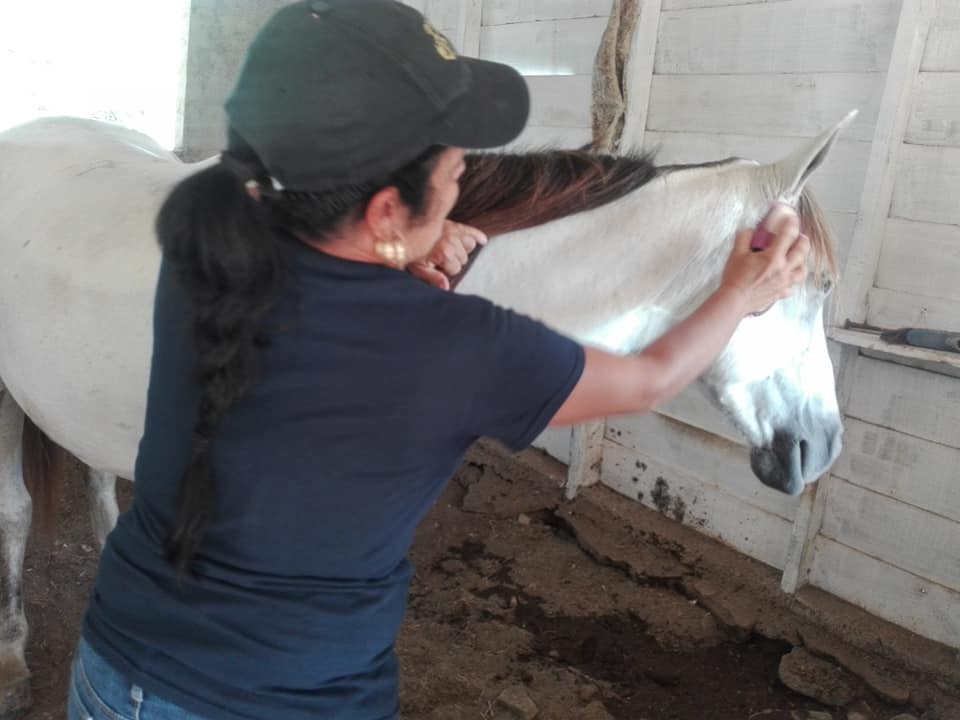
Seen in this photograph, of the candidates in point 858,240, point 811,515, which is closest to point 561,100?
point 858,240

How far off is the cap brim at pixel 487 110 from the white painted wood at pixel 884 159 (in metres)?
1.91

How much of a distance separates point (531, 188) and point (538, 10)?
8.64 ft

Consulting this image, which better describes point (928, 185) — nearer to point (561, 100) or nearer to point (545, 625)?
point (561, 100)

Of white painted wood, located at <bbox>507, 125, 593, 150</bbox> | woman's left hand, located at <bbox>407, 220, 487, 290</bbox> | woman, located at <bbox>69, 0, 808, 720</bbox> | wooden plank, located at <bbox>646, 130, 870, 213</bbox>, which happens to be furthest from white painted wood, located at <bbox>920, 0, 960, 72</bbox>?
woman, located at <bbox>69, 0, 808, 720</bbox>

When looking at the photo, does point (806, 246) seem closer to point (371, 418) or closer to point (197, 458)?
point (371, 418)

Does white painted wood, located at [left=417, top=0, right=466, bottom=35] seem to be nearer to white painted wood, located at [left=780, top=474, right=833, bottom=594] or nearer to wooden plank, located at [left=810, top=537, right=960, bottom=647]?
white painted wood, located at [left=780, top=474, right=833, bottom=594]

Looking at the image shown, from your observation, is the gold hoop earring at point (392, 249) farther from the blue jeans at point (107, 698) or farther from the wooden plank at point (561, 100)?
the wooden plank at point (561, 100)

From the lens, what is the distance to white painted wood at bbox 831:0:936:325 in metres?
2.52

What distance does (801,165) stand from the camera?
63.2 inches

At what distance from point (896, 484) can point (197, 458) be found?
8.07ft

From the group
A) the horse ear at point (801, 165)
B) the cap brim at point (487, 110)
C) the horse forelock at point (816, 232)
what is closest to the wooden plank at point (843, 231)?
the horse forelock at point (816, 232)

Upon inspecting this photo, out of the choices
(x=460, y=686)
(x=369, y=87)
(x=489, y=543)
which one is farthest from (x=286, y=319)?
(x=489, y=543)

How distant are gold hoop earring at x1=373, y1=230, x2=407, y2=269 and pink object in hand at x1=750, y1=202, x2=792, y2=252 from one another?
0.68 metres

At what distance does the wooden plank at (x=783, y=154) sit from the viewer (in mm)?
2762
